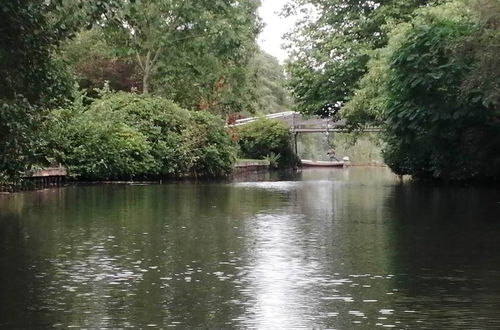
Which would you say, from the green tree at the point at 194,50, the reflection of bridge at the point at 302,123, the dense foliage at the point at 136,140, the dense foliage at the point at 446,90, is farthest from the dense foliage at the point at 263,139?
the dense foliage at the point at 446,90

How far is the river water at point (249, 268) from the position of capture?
652 cm

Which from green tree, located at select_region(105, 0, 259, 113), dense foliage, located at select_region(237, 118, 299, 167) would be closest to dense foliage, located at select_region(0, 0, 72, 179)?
green tree, located at select_region(105, 0, 259, 113)

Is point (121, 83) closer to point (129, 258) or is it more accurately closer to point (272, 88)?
point (129, 258)

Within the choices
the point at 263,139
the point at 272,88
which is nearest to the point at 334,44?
the point at 263,139

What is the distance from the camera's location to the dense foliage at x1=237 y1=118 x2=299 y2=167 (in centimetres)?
5944

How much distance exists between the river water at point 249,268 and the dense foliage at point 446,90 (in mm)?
6005

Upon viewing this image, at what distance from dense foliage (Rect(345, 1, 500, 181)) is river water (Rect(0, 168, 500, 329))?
601cm

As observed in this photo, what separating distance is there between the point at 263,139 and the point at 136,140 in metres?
28.9

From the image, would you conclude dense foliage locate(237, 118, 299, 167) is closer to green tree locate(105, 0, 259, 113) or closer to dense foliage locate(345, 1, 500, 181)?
green tree locate(105, 0, 259, 113)

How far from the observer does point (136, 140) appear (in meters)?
31.6

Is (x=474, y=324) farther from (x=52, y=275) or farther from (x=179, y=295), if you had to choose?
(x=52, y=275)

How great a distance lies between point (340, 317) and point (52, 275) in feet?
11.1

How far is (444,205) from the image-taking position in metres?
18.7

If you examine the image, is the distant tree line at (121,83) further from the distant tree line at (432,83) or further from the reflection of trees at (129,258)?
the distant tree line at (432,83)
